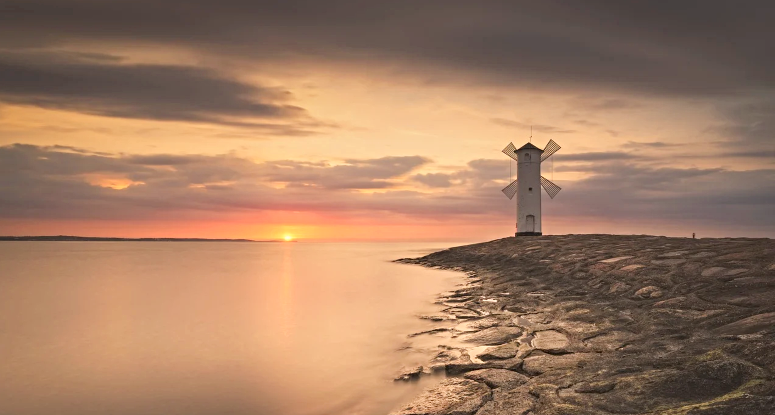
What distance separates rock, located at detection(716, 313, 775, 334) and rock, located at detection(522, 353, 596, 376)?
5.88 ft

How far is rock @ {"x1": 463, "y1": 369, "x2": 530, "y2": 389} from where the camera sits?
20.1ft

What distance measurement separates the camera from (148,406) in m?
7.91

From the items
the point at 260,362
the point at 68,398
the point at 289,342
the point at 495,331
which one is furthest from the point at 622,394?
the point at 289,342

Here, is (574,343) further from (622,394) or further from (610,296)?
(610,296)

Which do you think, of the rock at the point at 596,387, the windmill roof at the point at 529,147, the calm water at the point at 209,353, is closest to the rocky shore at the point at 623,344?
the rock at the point at 596,387

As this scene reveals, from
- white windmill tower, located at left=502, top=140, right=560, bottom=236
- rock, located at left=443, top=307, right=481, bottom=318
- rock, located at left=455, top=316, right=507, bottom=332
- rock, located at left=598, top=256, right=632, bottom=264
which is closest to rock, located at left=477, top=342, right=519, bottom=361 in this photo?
rock, located at left=455, top=316, right=507, bottom=332

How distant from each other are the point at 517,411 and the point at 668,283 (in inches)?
308

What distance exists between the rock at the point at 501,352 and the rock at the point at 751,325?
2.81 metres

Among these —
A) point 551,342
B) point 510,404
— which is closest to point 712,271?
point 551,342

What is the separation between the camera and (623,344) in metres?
7.16

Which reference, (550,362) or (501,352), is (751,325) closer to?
(550,362)

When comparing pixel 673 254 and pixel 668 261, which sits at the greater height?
pixel 673 254

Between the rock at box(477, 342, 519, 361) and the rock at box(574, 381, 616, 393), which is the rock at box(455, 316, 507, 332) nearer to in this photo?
the rock at box(477, 342, 519, 361)

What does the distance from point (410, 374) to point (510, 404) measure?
3091 millimetres
